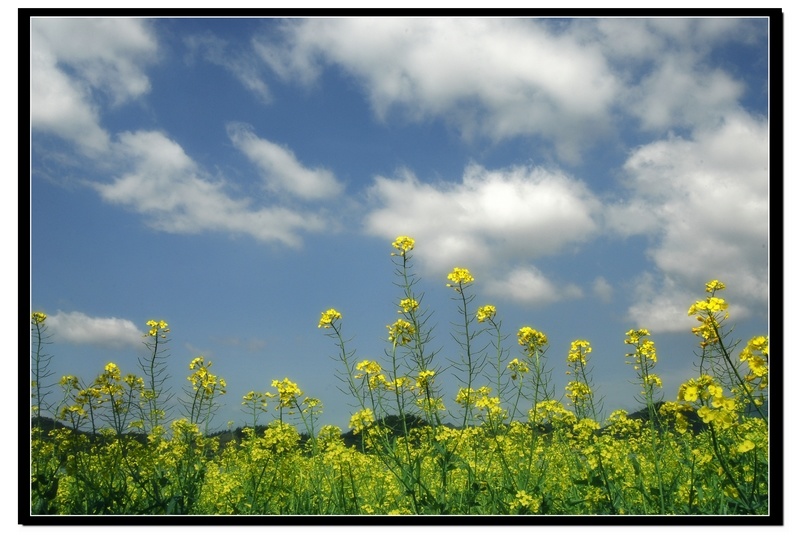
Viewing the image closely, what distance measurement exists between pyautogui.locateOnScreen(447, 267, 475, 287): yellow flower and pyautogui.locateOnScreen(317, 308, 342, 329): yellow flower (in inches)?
21.3

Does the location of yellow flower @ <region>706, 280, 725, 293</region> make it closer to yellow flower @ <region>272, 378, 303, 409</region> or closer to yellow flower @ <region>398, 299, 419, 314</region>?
yellow flower @ <region>398, 299, 419, 314</region>

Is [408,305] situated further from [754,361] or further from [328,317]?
[754,361]

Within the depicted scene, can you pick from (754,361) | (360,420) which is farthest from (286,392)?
(754,361)

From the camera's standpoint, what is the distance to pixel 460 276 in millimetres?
2990

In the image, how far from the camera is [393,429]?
2.84m

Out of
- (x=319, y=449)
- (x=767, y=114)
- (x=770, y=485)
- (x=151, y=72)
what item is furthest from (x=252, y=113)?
(x=770, y=485)

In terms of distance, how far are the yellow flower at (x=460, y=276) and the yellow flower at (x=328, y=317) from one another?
0.54 meters

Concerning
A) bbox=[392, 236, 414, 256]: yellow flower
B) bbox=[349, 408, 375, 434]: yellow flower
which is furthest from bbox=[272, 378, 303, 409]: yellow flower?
bbox=[392, 236, 414, 256]: yellow flower

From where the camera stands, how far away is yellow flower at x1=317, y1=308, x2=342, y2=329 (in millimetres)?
2963

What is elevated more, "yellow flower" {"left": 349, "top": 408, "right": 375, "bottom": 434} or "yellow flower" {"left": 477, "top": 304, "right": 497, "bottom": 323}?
"yellow flower" {"left": 477, "top": 304, "right": 497, "bottom": 323}

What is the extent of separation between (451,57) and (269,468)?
223cm

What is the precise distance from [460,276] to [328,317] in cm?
64

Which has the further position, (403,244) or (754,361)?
(403,244)

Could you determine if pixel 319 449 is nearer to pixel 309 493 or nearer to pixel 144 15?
pixel 309 493
